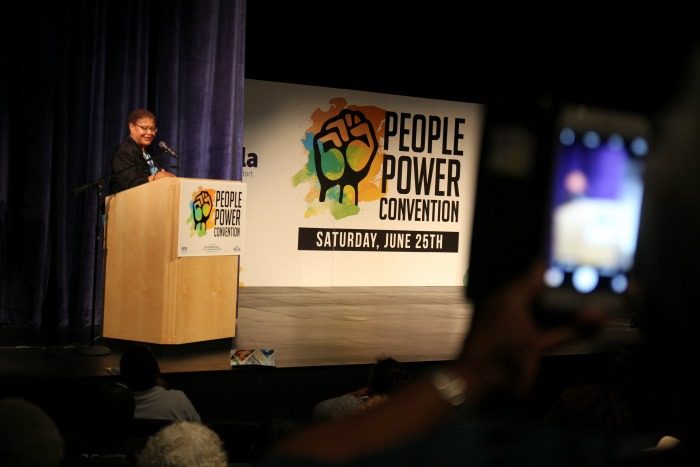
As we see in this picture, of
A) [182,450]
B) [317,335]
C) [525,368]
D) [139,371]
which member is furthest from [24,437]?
[317,335]

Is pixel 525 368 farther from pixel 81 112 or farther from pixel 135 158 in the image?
pixel 81 112

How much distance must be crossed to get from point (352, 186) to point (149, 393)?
7.41 metres

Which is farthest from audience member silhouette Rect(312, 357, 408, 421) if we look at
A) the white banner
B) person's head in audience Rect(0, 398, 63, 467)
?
the white banner

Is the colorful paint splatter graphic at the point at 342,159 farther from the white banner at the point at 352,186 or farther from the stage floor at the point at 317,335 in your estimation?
the stage floor at the point at 317,335

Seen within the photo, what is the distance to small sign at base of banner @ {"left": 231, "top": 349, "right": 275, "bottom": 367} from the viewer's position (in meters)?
5.34

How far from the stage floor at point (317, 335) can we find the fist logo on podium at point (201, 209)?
0.75 m

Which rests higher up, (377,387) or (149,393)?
(377,387)

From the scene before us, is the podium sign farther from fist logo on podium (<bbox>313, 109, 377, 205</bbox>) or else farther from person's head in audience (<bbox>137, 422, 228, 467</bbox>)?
fist logo on podium (<bbox>313, 109, 377, 205</bbox>)

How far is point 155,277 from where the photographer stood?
568 cm

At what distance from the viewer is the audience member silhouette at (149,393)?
386 cm

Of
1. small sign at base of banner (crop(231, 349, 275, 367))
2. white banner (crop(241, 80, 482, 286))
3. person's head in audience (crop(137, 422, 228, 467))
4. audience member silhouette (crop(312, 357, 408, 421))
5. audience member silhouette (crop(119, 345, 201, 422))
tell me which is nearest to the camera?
person's head in audience (crop(137, 422, 228, 467))

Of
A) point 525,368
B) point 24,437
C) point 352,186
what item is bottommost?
point 24,437

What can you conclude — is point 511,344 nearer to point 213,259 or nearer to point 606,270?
point 606,270

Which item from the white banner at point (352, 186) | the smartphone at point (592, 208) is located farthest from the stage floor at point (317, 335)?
the smartphone at point (592, 208)
